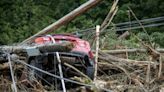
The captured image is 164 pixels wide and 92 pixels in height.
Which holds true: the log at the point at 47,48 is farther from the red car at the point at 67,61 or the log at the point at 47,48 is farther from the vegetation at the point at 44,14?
the vegetation at the point at 44,14

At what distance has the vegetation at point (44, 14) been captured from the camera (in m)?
20.8

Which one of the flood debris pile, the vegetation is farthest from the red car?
the vegetation

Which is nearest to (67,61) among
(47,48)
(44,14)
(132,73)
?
(47,48)

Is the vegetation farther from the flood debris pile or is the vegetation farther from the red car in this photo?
the red car

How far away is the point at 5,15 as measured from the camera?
70.9 ft

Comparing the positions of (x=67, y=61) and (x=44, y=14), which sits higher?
(x=44, y=14)

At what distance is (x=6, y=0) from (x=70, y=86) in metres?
15.6

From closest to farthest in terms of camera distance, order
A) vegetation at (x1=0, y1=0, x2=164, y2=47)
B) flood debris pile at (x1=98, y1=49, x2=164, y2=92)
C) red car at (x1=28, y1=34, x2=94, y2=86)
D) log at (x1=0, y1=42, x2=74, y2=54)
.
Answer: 1. log at (x1=0, y1=42, x2=74, y2=54)
2. flood debris pile at (x1=98, y1=49, x2=164, y2=92)
3. red car at (x1=28, y1=34, x2=94, y2=86)
4. vegetation at (x1=0, y1=0, x2=164, y2=47)

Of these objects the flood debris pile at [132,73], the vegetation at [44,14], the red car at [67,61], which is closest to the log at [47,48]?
the red car at [67,61]

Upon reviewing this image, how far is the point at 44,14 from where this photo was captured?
22656 mm

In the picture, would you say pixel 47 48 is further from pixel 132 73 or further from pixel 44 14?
pixel 44 14

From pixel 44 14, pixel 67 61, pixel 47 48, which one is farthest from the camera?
pixel 44 14

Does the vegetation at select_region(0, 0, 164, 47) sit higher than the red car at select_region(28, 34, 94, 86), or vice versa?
the vegetation at select_region(0, 0, 164, 47)

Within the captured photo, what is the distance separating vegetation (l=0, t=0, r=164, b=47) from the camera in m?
20.8
